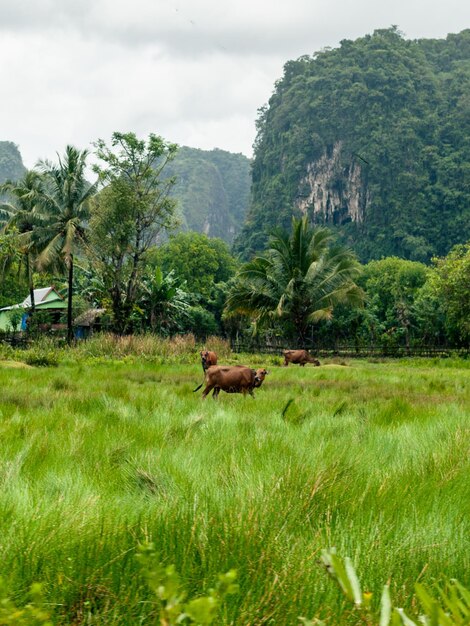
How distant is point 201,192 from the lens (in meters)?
163

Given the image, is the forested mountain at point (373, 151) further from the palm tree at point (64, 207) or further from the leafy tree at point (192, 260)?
the palm tree at point (64, 207)

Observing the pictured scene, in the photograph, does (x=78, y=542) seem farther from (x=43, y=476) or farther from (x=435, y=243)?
(x=435, y=243)

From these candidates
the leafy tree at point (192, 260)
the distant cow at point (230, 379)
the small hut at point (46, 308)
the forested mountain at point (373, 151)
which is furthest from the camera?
the forested mountain at point (373, 151)

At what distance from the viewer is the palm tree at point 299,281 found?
2266 centimetres

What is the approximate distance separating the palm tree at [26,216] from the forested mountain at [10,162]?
115m

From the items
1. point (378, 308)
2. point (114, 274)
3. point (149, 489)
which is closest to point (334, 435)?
point (149, 489)

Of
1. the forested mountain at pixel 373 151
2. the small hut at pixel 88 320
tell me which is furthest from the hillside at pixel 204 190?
the small hut at pixel 88 320

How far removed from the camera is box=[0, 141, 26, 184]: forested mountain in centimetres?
13875

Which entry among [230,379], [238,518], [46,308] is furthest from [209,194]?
[238,518]

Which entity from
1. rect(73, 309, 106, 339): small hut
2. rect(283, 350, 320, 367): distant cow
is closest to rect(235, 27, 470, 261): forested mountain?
rect(73, 309, 106, 339): small hut

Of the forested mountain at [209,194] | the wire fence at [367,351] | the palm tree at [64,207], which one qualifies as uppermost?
the forested mountain at [209,194]

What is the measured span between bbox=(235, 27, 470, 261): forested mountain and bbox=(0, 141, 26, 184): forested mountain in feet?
222

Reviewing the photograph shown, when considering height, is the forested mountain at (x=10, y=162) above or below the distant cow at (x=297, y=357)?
above

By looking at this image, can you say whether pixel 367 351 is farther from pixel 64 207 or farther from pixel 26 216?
pixel 26 216
